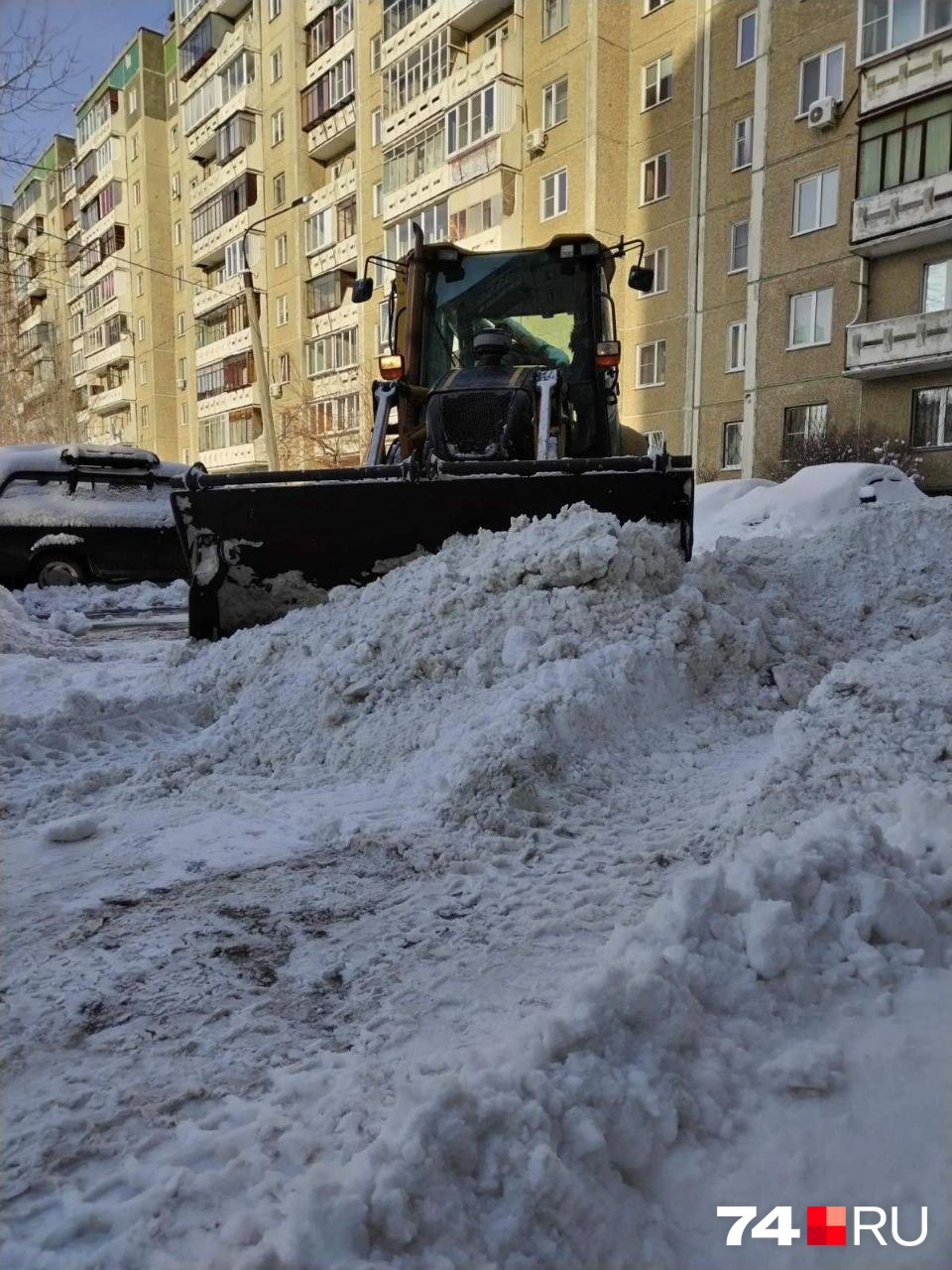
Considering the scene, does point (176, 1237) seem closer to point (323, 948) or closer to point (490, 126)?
point (323, 948)

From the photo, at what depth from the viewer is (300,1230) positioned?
3.98 feet

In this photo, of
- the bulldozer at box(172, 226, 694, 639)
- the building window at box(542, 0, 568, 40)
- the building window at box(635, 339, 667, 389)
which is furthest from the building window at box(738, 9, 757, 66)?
the bulldozer at box(172, 226, 694, 639)

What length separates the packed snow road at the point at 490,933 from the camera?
1.33 metres

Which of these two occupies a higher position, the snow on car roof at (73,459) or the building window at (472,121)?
the building window at (472,121)

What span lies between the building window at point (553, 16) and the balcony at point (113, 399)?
102 ft

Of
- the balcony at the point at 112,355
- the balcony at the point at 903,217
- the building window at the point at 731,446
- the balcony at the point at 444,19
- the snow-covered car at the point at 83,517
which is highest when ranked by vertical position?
the balcony at the point at 444,19

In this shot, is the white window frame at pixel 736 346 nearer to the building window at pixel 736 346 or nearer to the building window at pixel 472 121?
the building window at pixel 736 346

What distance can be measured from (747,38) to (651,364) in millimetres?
8044

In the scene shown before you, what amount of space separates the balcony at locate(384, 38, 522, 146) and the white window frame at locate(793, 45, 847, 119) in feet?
27.0

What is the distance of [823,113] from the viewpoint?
18.8m

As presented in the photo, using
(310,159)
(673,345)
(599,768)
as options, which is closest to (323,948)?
(599,768)

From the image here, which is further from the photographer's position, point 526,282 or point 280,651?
point 526,282

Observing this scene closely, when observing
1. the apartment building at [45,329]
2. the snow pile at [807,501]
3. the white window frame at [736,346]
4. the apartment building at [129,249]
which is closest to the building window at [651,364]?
the white window frame at [736,346]

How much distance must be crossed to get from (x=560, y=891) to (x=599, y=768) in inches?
34.6
